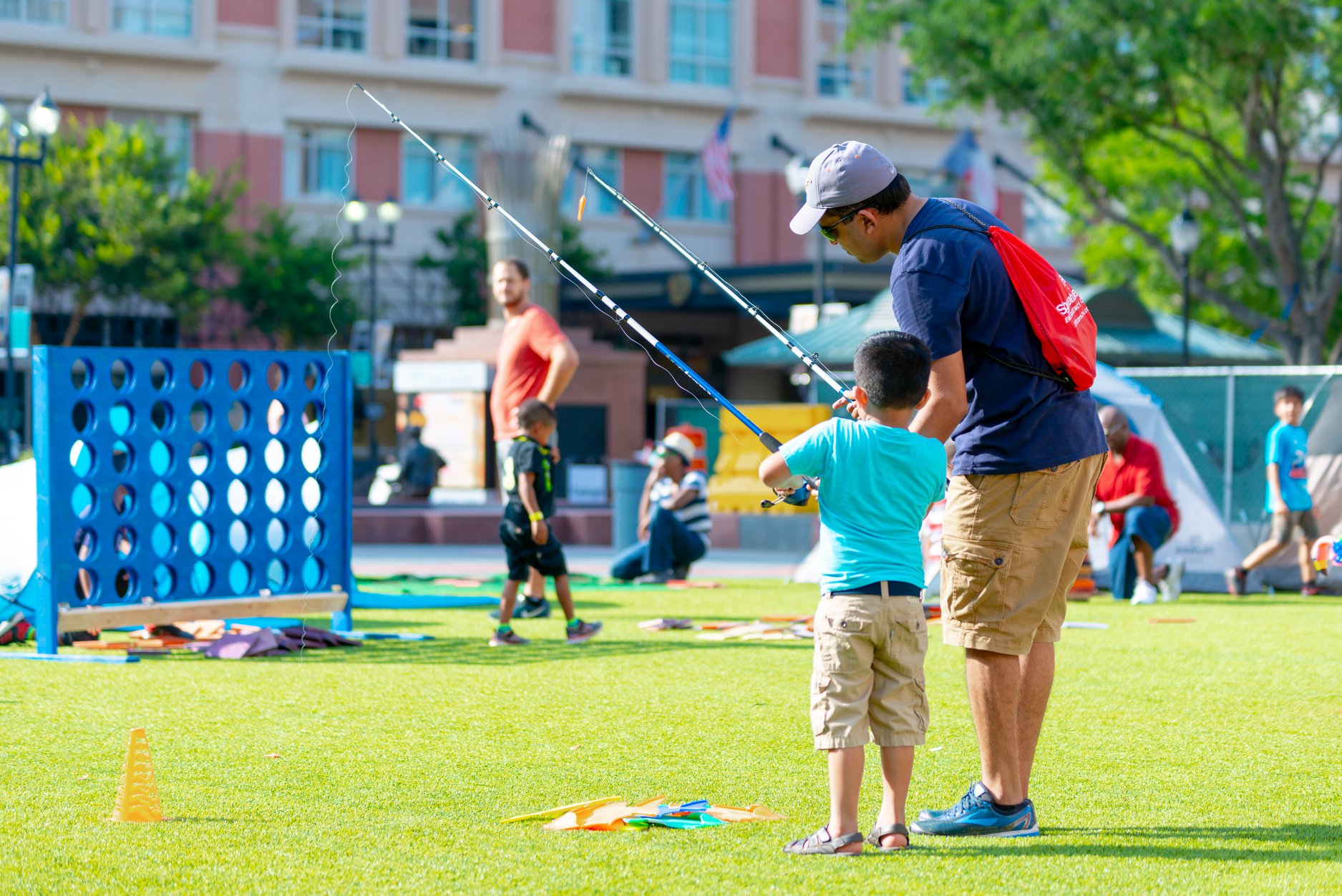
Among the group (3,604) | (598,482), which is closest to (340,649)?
Result: (3,604)

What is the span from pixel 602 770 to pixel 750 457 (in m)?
14.4

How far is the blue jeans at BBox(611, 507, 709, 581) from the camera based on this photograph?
13.8 m

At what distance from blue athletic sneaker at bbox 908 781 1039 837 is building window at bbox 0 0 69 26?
1646 inches

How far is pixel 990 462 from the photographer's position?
4.42 m

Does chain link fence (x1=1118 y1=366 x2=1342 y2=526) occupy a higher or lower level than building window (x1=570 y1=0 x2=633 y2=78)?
lower

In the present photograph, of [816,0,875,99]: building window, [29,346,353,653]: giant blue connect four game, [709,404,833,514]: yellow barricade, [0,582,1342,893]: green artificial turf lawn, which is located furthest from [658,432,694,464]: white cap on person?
[816,0,875,99]: building window

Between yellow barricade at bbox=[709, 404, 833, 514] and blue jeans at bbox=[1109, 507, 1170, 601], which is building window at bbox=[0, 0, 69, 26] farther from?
blue jeans at bbox=[1109, 507, 1170, 601]

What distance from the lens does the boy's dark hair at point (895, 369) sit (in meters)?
4.20

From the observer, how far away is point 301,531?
9320 mm

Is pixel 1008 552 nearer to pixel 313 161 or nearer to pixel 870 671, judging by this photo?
pixel 870 671

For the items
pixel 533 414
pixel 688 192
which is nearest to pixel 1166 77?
pixel 533 414

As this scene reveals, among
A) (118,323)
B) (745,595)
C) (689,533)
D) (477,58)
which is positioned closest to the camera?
(745,595)

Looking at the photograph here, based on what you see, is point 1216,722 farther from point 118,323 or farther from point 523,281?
point 118,323

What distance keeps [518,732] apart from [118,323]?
1452 inches
